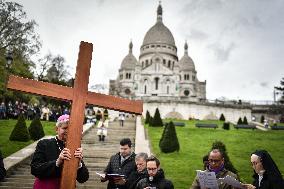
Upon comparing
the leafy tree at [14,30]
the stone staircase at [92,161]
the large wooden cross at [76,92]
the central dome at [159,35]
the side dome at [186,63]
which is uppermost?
the central dome at [159,35]

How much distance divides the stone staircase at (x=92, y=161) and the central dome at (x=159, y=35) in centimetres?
5893

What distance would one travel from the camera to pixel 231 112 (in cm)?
5259

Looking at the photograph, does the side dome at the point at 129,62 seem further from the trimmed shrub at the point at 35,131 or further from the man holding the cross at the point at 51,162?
the man holding the cross at the point at 51,162

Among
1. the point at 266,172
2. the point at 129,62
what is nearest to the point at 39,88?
the point at 266,172

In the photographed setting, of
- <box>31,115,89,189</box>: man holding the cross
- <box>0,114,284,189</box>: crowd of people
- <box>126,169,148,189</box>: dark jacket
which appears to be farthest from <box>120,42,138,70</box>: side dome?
<box>31,115,89,189</box>: man holding the cross

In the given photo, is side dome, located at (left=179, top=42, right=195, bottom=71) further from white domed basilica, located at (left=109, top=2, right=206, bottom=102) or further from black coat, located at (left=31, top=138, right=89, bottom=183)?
black coat, located at (left=31, top=138, right=89, bottom=183)

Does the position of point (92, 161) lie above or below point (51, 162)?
below

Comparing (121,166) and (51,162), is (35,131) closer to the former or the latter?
(121,166)

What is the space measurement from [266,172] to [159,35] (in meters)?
77.0

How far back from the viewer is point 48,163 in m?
3.67

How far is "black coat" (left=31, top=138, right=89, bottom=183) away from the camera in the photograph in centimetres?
366

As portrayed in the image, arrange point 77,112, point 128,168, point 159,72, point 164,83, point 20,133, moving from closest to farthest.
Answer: point 77,112, point 128,168, point 20,133, point 159,72, point 164,83

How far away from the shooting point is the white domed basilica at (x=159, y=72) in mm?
68125

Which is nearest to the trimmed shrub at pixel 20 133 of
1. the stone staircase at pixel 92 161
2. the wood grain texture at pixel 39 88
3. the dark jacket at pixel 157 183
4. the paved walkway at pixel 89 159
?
the paved walkway at pixel 89 159
